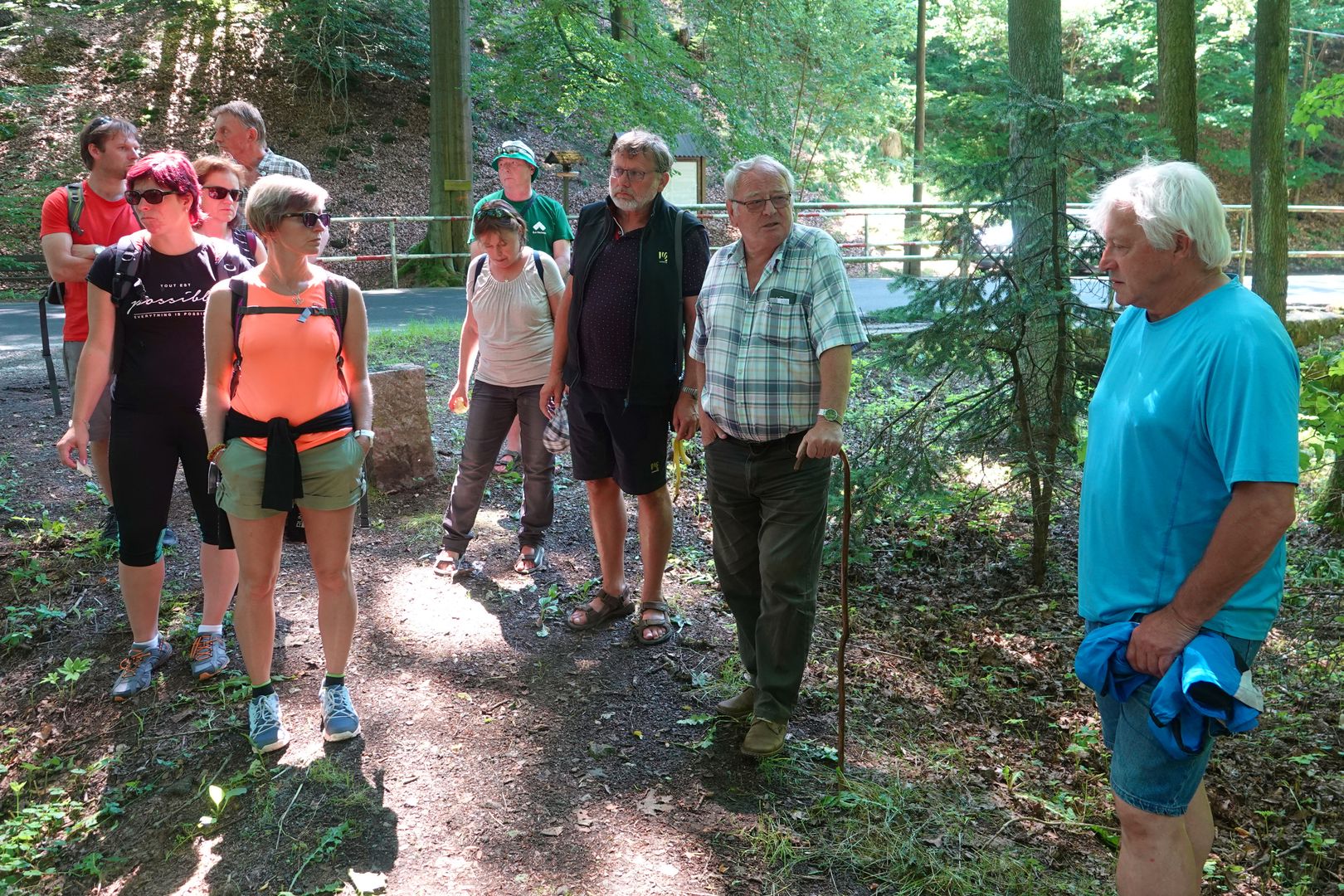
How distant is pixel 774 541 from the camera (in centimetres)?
338

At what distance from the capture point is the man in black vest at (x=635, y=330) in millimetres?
3924

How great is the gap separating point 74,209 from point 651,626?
3.17 metres

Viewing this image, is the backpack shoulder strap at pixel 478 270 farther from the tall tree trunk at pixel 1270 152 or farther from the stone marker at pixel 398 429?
the tall tree trunk at pixel 1270 152

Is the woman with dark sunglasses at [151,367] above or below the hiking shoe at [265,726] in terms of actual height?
above

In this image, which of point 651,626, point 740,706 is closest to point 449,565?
point 651,626

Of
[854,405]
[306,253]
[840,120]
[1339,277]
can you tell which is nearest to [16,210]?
[854,405]

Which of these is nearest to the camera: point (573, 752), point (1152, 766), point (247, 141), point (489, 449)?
point (1152, 766)

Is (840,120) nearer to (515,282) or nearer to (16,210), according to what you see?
(16,210)

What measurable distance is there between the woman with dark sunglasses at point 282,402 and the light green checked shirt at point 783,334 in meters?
1.28

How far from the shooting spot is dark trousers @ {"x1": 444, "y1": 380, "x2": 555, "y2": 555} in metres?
4.82

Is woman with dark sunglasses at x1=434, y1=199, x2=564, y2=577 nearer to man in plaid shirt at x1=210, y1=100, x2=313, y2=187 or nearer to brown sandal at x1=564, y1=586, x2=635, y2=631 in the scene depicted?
brown sandal at x1=564, y1=586, x2=635, y2=631

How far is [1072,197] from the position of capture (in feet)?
16.9

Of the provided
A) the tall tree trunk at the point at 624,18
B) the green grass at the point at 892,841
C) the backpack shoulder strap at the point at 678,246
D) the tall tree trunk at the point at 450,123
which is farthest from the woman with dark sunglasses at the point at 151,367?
the tall tree trunk at the point at 450,123

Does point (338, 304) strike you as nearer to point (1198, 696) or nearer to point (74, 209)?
point (74, 209)
